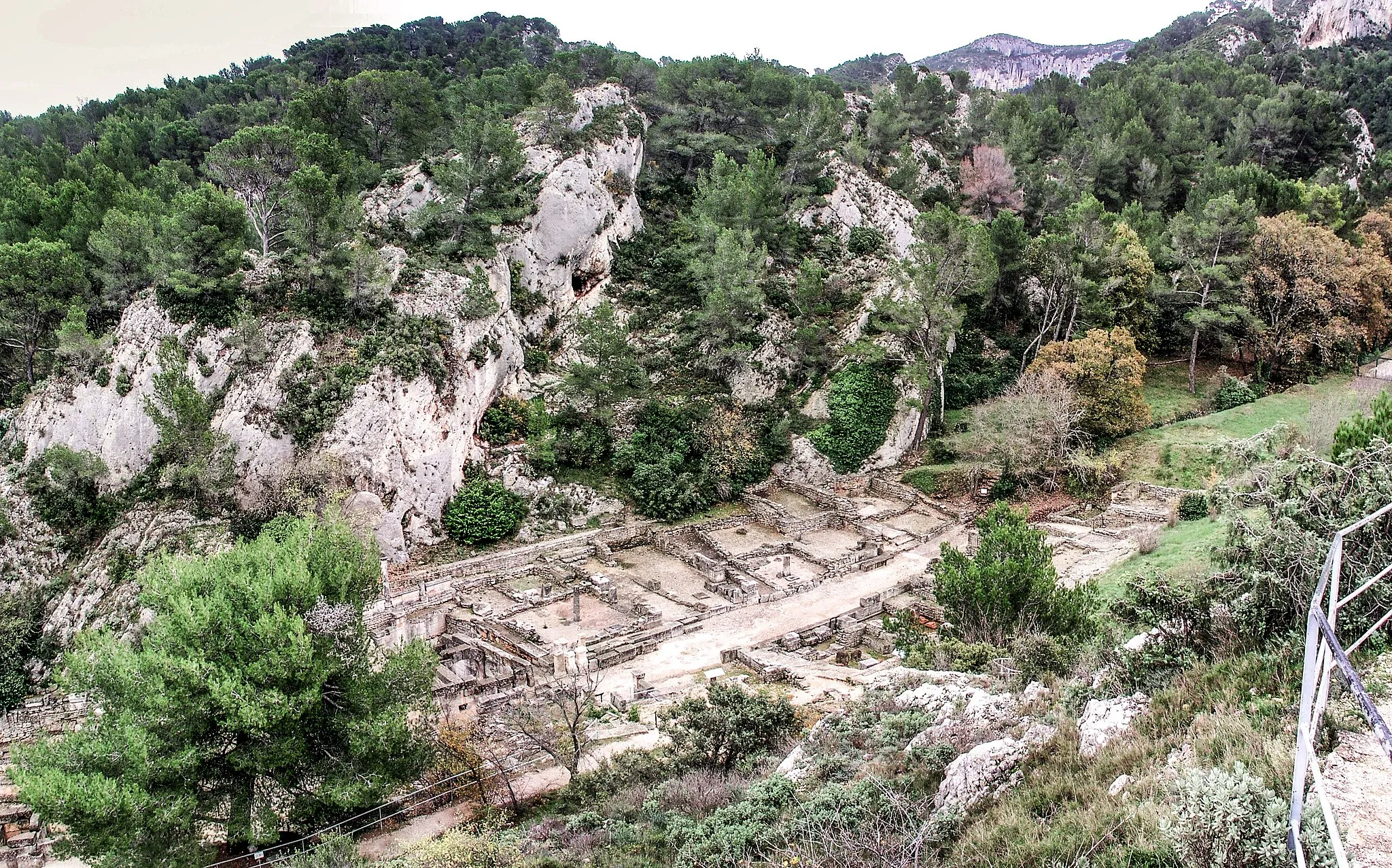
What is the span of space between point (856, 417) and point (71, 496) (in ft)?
98.0

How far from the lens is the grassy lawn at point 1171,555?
908 inches

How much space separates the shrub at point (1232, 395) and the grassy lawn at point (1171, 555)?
37.0 feet

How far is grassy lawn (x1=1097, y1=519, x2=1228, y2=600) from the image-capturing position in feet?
75.7

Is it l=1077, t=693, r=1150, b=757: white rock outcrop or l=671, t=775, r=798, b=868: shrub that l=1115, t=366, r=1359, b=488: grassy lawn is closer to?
l=1077, t=693, r=1150, b=757: white rock outcrop

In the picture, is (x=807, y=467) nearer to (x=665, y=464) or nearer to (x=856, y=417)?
(x=856, y=417)

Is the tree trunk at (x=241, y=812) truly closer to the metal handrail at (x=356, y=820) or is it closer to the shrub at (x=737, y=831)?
the metal handrail at (x=356, y=820)

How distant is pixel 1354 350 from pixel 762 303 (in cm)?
2760

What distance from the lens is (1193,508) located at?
28.5m

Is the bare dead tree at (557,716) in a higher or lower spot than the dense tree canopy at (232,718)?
lower

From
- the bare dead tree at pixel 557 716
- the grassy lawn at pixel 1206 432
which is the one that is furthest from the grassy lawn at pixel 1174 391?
the bare dead tree at pixel 557 716

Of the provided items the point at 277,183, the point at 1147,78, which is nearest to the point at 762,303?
the point at 277,183

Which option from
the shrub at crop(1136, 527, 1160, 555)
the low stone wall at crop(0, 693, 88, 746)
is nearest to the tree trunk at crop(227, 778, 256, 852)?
the low stone wall at crop(0, 693, 88, 746)

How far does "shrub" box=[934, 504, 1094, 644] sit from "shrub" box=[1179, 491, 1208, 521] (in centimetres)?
1042

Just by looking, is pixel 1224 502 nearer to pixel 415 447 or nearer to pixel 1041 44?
pixel 415 447
